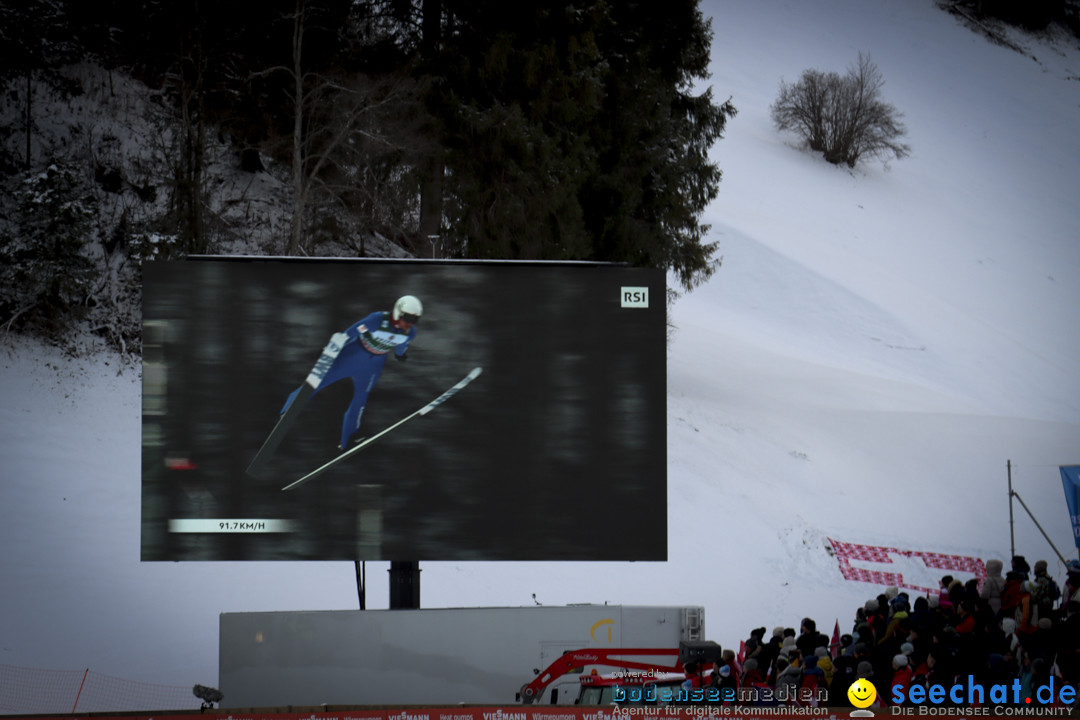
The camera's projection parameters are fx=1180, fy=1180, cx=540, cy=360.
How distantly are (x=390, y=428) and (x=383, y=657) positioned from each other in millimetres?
2185

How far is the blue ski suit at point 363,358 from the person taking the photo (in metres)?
11.1

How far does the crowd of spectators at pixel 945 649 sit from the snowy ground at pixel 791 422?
6.61 feet

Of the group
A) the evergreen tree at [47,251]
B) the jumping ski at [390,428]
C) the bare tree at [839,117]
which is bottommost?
the jumping ski at [390,428]

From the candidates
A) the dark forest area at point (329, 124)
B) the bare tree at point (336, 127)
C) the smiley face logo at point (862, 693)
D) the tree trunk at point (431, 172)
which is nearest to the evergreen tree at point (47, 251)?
the dark forest area at point (329, 124)

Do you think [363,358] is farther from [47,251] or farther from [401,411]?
[47,251]

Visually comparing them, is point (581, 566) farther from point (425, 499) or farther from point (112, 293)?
point (112, 293)

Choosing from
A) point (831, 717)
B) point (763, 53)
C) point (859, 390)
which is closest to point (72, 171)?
point (831, 717)

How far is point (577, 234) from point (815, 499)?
733 cm

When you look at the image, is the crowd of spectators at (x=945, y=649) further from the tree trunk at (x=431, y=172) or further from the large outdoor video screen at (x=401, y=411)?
the tree trunk at (x=431, y=172)

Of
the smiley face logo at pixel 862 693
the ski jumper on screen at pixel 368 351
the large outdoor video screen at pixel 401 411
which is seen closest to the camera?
the smiley face logo at pixel 862 693

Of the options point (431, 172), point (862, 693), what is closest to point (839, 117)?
point (431, 172)

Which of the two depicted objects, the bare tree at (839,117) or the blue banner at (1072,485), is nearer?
the blue banner at (1072,485)

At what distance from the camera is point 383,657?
11203 mm

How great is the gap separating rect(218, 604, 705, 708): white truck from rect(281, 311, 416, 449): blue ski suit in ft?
5.99
